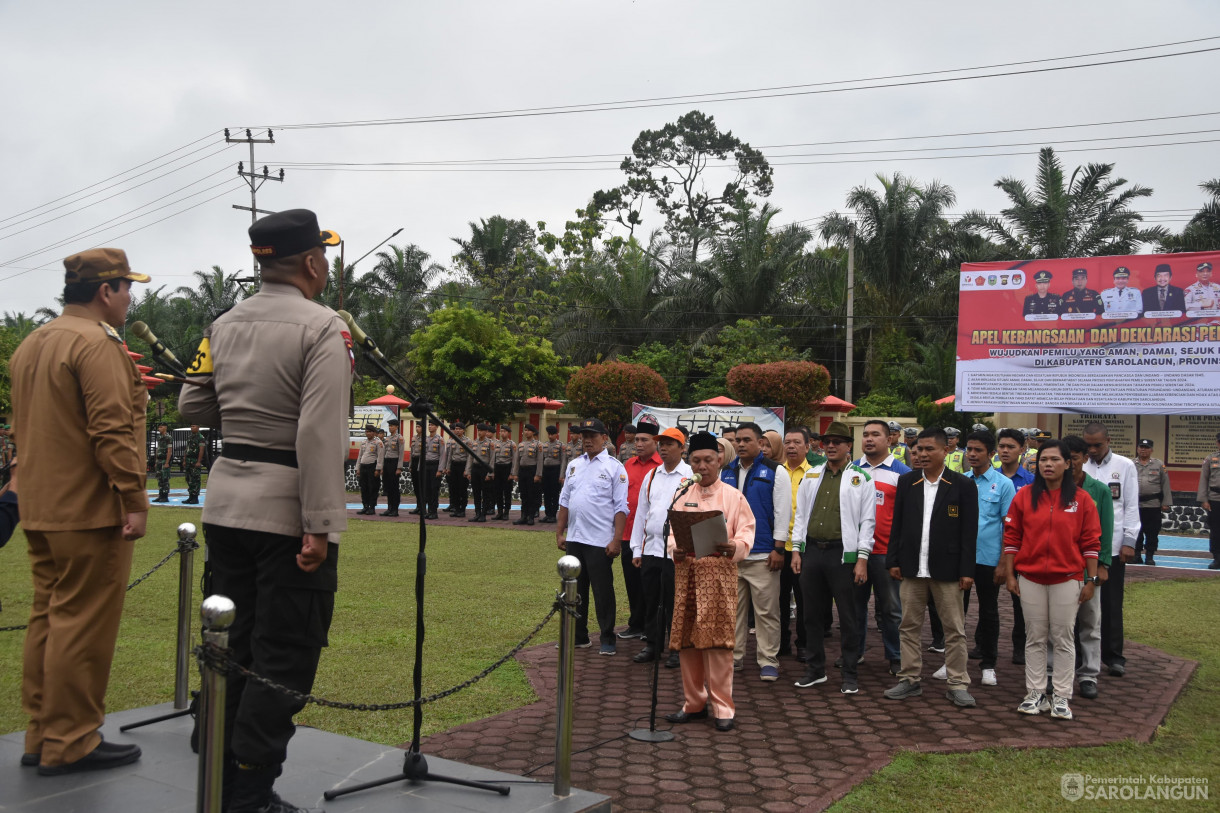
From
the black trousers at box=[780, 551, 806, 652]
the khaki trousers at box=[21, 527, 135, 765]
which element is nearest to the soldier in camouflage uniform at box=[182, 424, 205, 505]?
the black trousers at box=[780, 551, 806, 652]

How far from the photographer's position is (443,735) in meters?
5.74

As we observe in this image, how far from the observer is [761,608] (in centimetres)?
770

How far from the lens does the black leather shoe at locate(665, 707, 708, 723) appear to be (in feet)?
20.5

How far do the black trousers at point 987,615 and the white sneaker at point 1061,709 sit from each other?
1.15 metres

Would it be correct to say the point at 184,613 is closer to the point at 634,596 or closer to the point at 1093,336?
the point at 634,596

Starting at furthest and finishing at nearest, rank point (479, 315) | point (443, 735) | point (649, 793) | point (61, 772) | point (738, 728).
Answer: point (479, 315), point (738, 728), point (443, 735), point (649, 793), point (61, 772)

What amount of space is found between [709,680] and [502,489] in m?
15.2

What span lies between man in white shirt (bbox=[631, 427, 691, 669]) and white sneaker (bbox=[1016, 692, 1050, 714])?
2.60m

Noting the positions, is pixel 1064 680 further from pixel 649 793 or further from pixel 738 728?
pixel 649 793

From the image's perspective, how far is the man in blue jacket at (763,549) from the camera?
25.2 ft

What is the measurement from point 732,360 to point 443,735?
86.2 ft

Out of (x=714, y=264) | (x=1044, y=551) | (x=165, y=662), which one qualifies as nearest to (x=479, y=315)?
(x=714, y=264)

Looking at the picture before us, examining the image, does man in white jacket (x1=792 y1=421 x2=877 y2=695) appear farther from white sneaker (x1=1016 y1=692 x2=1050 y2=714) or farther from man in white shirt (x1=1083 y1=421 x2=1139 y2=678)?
man in white shirt (x1=1083 y1=421 x2=1139 y2=678)

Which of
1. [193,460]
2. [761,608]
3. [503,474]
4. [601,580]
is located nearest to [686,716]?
[761,608]
